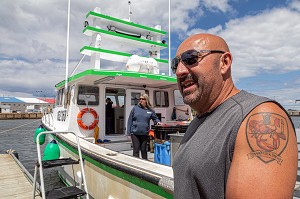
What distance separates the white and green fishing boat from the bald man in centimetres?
238

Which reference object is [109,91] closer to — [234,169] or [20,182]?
[20,182]

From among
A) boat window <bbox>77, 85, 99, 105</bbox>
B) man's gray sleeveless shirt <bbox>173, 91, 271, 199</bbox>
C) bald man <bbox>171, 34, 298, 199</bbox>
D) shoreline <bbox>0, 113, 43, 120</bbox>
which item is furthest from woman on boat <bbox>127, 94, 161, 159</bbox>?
shoreline <bbox>0, 113, 43, 120</bbox>

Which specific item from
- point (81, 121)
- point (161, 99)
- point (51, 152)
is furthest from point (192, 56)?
point (161, 99)

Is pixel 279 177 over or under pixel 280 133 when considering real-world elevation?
under

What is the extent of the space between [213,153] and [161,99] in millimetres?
7847

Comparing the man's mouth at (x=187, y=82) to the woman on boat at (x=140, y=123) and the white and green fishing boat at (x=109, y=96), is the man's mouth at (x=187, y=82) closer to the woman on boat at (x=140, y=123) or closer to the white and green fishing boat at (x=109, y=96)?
the white and green fishing boat at (x=109, y=96)

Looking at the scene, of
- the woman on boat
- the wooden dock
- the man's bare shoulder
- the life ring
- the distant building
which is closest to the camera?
the man's bare shoulder

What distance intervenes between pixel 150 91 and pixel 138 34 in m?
2.10

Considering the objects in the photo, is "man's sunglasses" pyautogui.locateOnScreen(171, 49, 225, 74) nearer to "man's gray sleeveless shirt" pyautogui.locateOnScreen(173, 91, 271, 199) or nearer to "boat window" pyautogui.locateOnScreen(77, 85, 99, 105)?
"man's gray sleeveless shirt" pyautogui.locateOnScreen(173, 91, 271, 199)

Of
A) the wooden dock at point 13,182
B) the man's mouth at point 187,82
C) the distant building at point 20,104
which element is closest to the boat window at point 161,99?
the wooden dock at point 13,182

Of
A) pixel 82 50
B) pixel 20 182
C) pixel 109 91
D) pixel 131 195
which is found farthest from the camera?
pixel 109 91

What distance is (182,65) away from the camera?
1349 millimetres


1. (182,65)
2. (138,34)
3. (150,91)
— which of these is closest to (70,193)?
(182,65)

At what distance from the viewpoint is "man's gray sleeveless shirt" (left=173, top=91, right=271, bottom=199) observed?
100 centimetres
